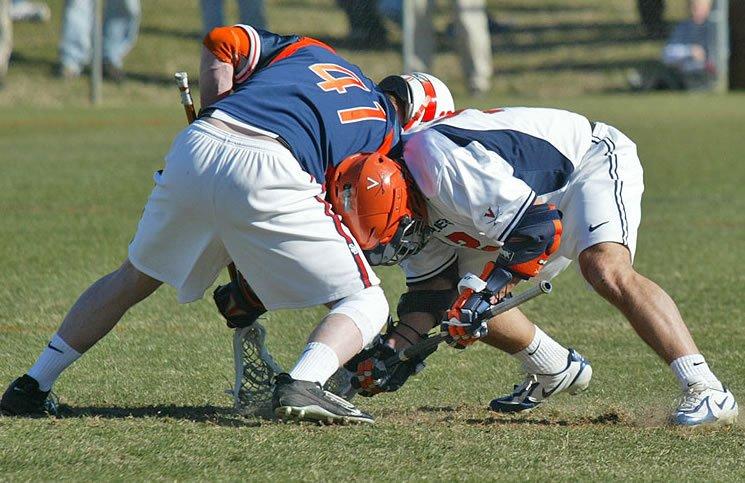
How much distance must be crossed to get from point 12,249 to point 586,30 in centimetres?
1779

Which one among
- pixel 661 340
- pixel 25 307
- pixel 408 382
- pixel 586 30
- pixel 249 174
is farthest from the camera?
pixel 586 30

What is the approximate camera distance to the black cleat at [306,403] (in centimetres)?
487

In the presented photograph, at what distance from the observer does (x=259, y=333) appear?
5.71m

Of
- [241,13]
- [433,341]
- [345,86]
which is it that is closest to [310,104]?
[345,86]

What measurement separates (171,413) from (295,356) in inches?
51.9

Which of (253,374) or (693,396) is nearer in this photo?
Result: (693,396)

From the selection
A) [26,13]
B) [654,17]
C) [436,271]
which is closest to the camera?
[436,271]


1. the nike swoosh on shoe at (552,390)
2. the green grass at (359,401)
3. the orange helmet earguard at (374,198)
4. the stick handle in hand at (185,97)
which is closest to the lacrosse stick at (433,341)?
the green grass at (359,401)

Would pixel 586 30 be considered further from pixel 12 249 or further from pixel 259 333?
pixel 259 333

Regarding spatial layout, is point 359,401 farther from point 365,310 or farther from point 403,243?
point 365,310

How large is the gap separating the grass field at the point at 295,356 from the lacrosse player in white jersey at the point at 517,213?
35 cm

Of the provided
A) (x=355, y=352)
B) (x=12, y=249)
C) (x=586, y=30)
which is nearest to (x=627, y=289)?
(x=355, y=352)

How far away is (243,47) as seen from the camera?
215 inches

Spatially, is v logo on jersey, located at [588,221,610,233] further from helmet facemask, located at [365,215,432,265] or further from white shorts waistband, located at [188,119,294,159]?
white shorts waistband, located at [188,119,294,159]
